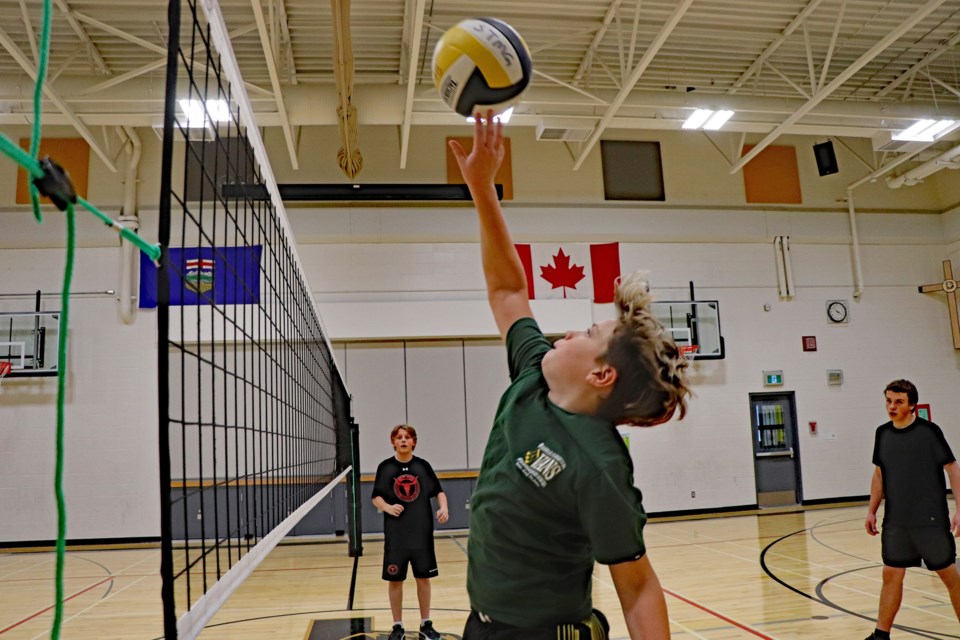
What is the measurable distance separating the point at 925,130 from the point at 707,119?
11.3 ft

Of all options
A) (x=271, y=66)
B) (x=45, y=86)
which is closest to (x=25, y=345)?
(x=45, y=86)

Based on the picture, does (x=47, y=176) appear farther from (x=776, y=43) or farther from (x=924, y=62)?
(x=924, y=62)

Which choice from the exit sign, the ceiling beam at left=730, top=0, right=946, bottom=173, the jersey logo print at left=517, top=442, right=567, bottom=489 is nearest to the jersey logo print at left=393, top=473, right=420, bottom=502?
the jersey logo print at left=517, top=442, right=567, bottom=489

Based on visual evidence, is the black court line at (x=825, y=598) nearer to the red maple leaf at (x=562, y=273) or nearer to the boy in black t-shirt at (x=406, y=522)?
the boy in black t-shirt at (x=406, y=522)

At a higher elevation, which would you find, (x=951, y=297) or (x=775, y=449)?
(x=951, y=297)

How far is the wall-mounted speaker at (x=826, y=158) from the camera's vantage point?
45.4 ft

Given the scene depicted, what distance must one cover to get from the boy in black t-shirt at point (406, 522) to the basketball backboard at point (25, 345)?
7.88m

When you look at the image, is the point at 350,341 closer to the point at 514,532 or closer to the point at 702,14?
the point at 702,14

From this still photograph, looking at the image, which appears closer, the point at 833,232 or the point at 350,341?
the point at 350,341

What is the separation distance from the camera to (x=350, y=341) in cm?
1229

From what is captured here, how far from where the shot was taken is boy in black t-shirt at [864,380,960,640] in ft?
16.4

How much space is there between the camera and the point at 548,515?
5.63 ft

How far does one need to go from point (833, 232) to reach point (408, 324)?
823 centimetres

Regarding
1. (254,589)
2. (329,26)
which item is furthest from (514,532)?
(329,26)
